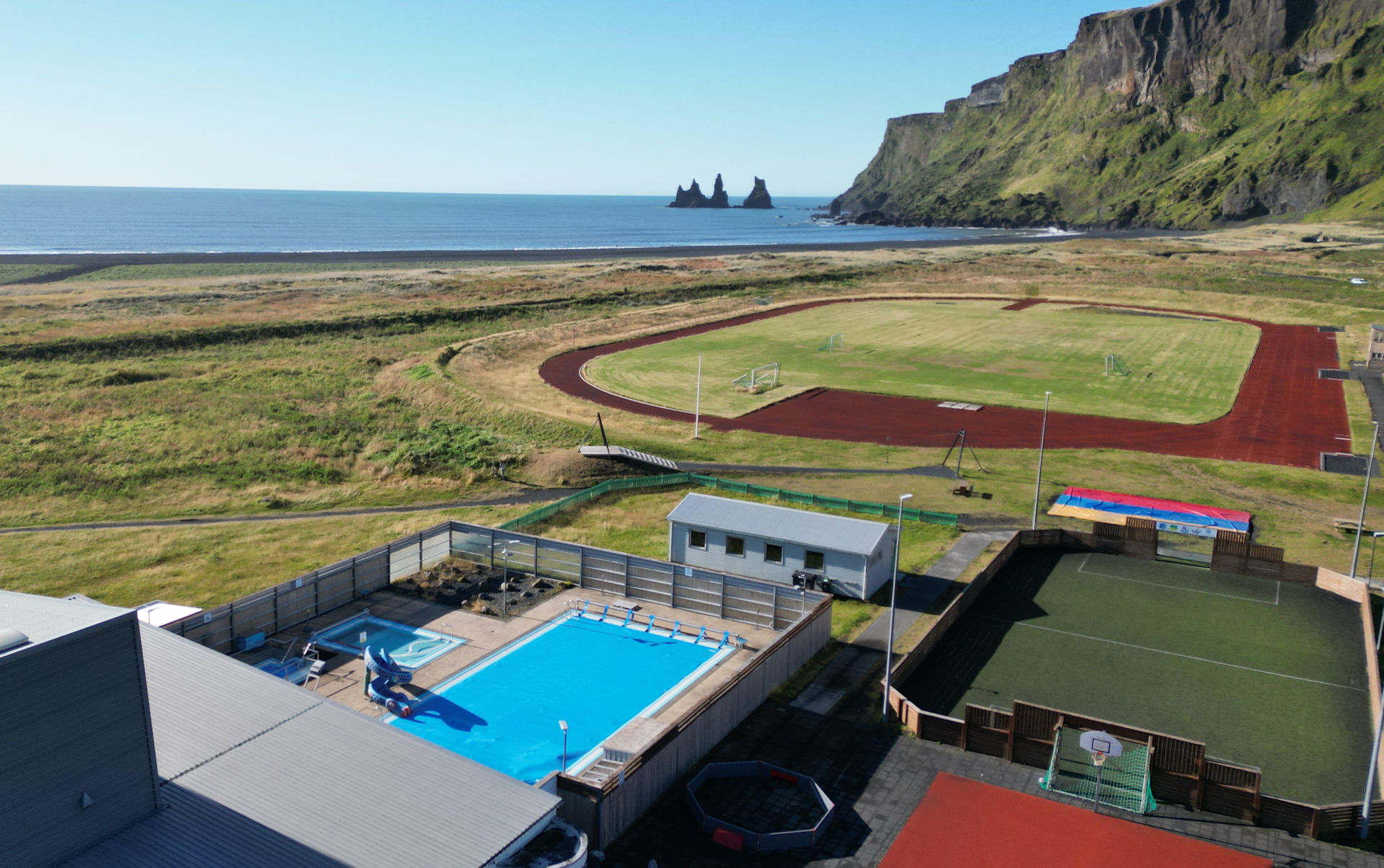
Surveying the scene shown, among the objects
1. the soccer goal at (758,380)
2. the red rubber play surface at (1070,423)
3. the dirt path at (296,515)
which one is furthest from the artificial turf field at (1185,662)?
the soccer goal at (758,380)

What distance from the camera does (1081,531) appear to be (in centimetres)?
4684

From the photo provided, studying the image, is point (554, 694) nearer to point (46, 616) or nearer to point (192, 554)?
point (46, 616)

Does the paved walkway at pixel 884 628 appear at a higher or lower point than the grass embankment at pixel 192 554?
higher

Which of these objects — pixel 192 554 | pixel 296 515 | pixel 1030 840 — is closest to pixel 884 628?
pixel 1030 840

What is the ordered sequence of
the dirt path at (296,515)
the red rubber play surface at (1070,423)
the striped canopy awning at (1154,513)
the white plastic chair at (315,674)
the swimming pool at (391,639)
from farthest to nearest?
the red rubber play surface at (1070,423) < the dirt path at (296,515) < the striped canopy awning at (1154,513) < the swimming pool at (391,639) < the white plastic chair at (315,674)

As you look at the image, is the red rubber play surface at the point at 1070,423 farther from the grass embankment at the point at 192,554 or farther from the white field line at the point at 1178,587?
the grass embankment at the point at 192,554

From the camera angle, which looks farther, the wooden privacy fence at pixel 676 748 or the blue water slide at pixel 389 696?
the blue water slide at pixel 389 696

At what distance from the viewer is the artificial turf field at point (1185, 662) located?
29.0 meters

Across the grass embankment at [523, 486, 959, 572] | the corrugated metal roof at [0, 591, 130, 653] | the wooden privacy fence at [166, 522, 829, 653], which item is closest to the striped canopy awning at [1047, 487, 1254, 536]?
the grass embankment at [523, 486, 959, 572]

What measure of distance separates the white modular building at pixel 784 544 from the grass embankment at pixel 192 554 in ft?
41.8

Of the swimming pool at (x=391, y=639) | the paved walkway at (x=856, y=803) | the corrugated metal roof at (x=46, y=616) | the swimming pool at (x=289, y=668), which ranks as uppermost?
the corrugated metal roof at (x=46, y=616)

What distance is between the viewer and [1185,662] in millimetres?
34406

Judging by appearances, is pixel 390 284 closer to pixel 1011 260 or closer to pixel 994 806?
pixel 1011 260

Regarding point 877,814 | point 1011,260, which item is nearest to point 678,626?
point 877,814
